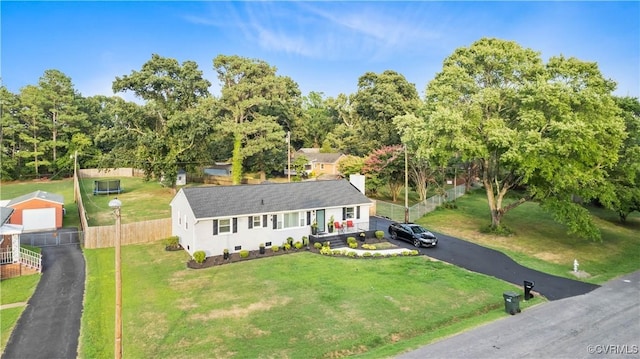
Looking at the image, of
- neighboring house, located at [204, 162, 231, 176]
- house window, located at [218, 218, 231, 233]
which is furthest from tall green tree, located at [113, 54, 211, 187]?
house window, located at [218, 218, 231, 233]

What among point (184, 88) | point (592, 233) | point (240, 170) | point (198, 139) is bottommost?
point (592, 233)

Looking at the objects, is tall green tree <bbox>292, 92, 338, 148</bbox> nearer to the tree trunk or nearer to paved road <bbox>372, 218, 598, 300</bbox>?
the tree trunk

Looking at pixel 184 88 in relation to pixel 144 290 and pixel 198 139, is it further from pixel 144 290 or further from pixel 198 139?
Answer: pixel 144 290

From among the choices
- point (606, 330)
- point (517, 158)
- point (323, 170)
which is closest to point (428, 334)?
point (606, 330)

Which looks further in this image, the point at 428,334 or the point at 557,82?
the point at 557,82

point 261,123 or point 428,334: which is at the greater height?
A: point 261,123

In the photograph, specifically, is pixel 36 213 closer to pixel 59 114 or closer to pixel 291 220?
pixel 291 220
